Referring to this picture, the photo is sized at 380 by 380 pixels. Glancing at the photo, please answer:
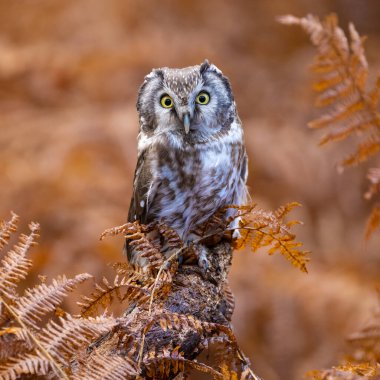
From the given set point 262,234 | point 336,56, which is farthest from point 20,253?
point 336,56

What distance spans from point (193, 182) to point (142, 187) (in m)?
0.20

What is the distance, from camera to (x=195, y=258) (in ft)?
6.29

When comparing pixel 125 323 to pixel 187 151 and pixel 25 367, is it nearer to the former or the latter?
pixel 25 367

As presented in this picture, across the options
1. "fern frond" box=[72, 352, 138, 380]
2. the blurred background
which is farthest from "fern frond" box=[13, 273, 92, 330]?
the blurred background

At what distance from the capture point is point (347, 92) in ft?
3.60

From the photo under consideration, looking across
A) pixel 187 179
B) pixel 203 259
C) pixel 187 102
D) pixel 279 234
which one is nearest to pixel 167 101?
pixel 187 102

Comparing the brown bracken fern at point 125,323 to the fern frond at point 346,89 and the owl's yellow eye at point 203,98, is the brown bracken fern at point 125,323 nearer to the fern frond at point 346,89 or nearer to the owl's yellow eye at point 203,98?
the fern frond at point 346,89

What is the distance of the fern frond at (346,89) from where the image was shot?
1.06m

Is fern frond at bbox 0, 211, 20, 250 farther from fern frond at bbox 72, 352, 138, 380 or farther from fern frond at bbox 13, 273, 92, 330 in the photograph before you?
fern frond at bbox 72, 352, 138, 380

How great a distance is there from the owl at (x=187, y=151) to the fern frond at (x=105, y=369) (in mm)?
1134

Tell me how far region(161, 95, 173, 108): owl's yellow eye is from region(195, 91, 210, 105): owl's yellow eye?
90 mm

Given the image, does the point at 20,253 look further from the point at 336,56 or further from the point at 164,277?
the point at 336,56

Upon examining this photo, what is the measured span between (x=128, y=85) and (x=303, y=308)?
82.3 inches

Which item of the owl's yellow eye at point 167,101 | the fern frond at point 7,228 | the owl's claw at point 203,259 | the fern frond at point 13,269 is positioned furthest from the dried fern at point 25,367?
the owl's yellow eye at point 167,101
